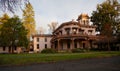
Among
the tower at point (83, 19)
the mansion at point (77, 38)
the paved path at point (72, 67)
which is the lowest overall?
the paved path at point (72, 67)

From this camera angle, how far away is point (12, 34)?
175 feet

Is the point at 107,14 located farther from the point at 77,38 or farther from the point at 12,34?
the point at 12,34

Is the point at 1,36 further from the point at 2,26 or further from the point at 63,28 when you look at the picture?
the point at 63,28

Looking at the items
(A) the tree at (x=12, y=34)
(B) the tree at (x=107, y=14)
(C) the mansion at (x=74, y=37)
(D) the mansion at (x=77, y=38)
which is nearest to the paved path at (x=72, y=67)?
(D) the mansion at (x=77, y=38)

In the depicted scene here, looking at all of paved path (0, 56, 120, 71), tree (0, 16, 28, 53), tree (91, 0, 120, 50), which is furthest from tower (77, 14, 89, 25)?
paved path (0, 56, 120, 71)

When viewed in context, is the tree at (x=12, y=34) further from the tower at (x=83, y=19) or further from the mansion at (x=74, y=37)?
the tower at (x=83, y=19)

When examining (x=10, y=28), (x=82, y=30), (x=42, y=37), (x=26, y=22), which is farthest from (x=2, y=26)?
(x=82, y=30)

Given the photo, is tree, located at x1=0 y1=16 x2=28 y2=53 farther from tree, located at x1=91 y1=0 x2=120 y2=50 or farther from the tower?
tree, located at x1=91 y1=0 x2=120 y2=50

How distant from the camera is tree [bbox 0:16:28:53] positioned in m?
53.1

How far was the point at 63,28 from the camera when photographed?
5825 centimetres

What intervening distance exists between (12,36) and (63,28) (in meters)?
14.6

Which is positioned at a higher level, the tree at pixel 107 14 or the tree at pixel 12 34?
the tree at pixel 107 14

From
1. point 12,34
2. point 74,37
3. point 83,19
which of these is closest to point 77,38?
point 74,37

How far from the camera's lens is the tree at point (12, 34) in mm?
53062
